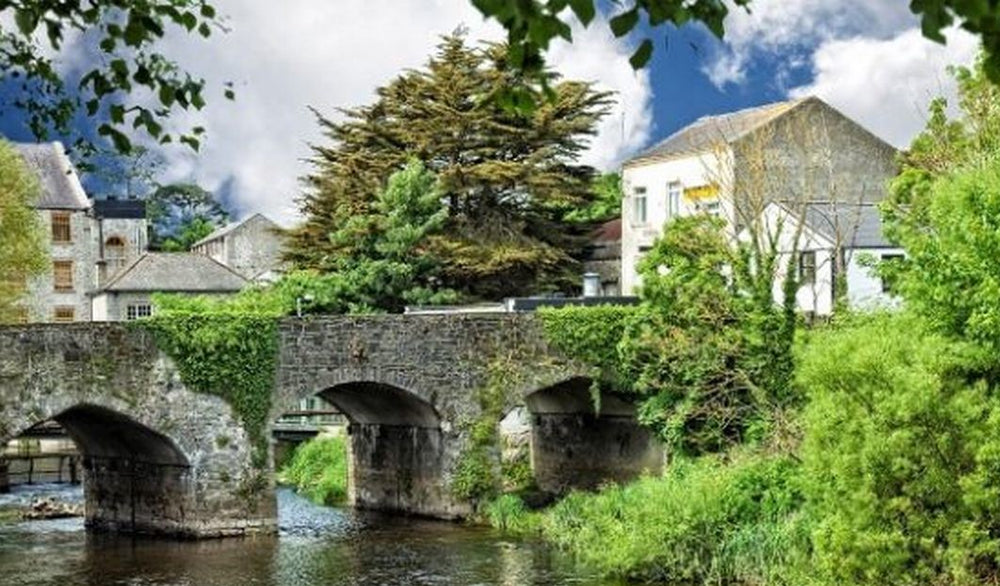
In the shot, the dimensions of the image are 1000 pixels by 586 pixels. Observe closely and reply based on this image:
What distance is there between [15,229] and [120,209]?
1020 inches

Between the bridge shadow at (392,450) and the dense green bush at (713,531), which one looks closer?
the dense green bush at (713,531)

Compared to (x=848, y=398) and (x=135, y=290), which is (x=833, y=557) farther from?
(x=135, y=290)

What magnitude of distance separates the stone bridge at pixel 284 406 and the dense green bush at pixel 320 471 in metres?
2.13

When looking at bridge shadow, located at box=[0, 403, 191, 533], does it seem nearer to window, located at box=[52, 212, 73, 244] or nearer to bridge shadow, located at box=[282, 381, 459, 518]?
bridge shadow, located at box=[282, 381, 459, 518]

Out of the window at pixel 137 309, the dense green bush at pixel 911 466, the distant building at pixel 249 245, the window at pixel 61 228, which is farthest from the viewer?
the distant building at pixel 249 245

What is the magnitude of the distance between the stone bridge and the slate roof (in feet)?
41.4

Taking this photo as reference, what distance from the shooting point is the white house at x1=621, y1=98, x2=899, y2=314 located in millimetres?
37156

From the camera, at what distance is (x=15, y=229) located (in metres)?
43.1

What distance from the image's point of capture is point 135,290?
57375 millimetres

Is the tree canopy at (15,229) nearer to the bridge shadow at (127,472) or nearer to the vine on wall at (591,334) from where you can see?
the bridge shadow at (127,472)

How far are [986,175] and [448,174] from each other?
87.1 ft

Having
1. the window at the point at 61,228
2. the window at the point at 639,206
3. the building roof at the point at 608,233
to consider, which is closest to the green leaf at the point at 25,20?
the window at the point at 639,206

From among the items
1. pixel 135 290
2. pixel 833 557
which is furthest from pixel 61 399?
pixel 135 290

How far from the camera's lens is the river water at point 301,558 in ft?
78.2
